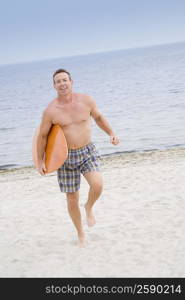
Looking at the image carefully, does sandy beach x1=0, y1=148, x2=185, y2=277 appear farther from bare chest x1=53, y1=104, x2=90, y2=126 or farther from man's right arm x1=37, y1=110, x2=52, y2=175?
bare chest x1=53, y1=104, x2=90, y2=126

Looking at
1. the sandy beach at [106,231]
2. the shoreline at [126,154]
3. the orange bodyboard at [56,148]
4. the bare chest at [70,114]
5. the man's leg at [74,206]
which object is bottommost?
the shoreline at [126,154]

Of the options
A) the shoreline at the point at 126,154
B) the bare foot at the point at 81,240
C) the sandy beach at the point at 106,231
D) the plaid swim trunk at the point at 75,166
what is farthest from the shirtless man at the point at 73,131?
the shoreline at the point at 126,154

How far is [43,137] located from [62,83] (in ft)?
2.18

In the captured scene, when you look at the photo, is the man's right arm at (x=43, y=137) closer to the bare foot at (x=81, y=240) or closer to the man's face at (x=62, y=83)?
the man's face at (x=62, y=83)

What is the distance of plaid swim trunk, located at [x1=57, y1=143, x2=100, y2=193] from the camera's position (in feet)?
17.9

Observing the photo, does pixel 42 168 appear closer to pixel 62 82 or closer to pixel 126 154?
pixel 62 82

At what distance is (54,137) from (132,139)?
14.2 meters

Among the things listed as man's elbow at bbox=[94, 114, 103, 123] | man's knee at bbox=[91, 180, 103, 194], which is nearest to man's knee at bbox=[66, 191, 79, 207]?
man's knee at bbox=[91, 180, 103, 194]

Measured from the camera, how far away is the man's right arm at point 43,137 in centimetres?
535

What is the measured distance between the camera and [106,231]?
6.65 m

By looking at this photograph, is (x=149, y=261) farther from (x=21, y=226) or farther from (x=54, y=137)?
(x=21, y=226)

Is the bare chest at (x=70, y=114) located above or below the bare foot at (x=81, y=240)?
above

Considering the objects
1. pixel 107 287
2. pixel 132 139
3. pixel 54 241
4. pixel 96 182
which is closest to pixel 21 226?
pixel 54 241

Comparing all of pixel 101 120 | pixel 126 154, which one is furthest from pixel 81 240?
pixel 126 154
